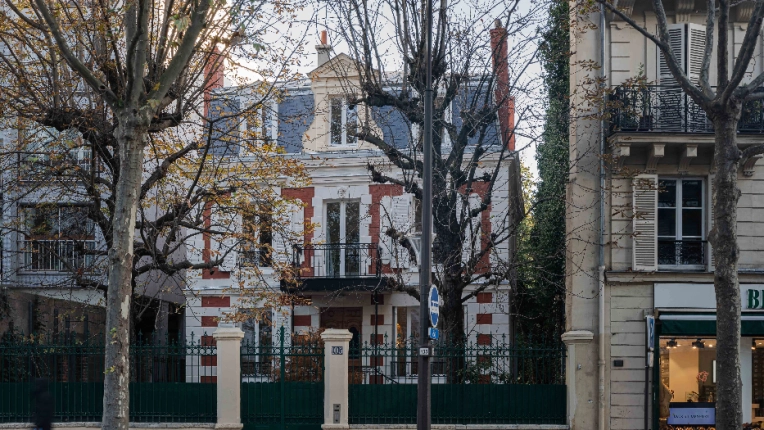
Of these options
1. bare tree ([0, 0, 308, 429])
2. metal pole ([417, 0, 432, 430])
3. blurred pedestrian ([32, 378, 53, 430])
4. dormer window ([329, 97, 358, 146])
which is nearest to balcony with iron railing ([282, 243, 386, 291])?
dormer window ([329, 97, 358, 146])

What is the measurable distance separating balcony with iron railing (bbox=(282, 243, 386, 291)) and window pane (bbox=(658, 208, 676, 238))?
7591 millimetres

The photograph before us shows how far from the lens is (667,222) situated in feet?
58.4

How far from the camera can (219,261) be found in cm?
1739

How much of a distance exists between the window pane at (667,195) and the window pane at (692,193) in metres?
0.20

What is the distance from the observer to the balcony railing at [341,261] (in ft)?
79.2

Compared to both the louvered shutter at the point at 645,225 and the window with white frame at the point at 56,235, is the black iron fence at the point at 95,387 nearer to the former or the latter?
the window with white frame at the point at 56,235

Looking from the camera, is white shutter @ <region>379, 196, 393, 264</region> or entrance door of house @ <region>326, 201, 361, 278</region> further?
entrance door of house @ <region>326, 201, 361, 278</region>

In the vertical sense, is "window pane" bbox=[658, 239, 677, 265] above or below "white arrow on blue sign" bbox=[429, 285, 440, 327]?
above

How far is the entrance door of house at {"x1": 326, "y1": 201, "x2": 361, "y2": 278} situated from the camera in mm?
24406

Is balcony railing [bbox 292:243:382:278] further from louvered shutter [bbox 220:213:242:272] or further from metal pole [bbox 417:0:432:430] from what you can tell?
metal pole [bbox 417:0:432:430]

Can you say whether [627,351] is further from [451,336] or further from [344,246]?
[344,246]

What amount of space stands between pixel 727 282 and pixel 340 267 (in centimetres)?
1316

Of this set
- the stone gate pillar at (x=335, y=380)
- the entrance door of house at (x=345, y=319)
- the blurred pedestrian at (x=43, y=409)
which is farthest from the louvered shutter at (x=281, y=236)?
the blurred pedestrian at (x=43, y=409)

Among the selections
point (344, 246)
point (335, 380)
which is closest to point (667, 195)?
point (335, 380)
